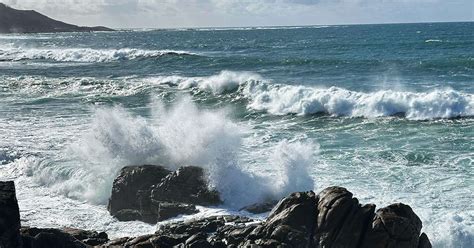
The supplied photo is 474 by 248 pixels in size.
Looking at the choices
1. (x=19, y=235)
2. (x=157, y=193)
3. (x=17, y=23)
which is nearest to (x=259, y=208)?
(x=157, y=193)

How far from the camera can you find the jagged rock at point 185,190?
15672 mm

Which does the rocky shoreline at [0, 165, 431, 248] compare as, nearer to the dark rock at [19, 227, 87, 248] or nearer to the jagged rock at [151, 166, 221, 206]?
the dark rock at [19, 227, 87, 248]

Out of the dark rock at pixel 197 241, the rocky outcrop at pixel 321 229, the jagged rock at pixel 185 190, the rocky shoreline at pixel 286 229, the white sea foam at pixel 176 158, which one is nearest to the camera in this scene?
the rocky shoreline at pixel 286 229

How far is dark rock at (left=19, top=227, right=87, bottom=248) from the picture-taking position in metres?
11.2

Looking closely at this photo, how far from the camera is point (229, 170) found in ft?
55.7

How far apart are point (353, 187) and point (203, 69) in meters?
35.3

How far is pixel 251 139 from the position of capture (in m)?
23.7

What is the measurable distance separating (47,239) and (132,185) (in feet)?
15.8

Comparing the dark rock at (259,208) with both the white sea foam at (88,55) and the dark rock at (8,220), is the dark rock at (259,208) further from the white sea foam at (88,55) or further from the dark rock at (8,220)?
the white sea foam at (88,55)

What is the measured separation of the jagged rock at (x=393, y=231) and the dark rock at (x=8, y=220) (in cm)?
638

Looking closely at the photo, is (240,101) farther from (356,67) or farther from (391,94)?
(356,67)

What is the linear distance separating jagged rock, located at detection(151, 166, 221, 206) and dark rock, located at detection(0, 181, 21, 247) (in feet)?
17.8

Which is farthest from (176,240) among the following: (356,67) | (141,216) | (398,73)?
(356,67)

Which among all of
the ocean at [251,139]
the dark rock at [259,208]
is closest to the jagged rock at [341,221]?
the ocean at [251,139]
